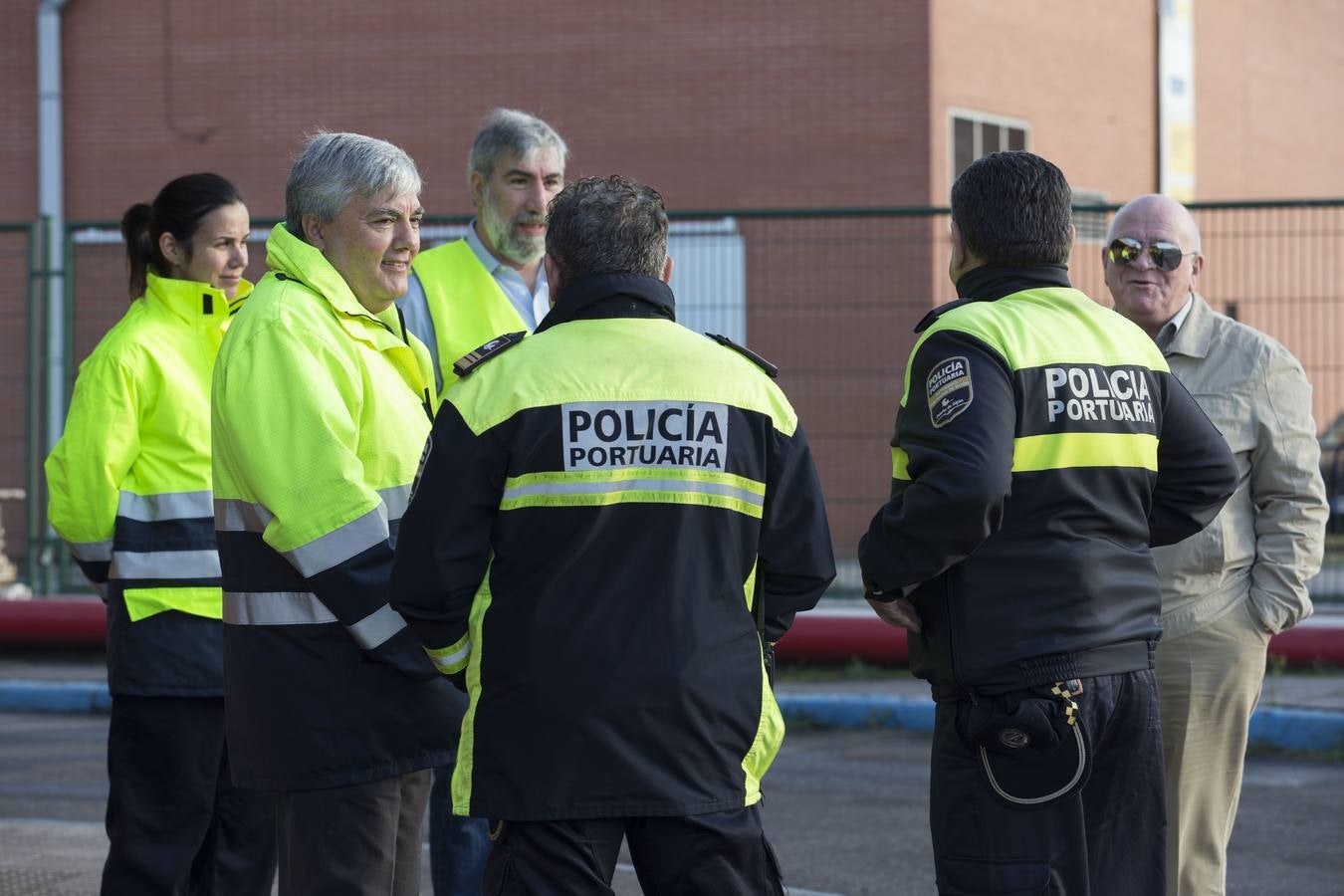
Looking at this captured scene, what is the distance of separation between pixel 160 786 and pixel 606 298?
206 centimetres

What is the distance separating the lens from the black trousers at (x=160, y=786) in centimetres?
440

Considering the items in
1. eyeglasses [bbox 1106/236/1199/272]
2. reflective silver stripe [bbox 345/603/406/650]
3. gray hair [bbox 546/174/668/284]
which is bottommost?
reflective silver stripe [bbox 345/603/406/650]

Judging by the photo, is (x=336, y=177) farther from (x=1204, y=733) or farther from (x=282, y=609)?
(x=1204, y=733)

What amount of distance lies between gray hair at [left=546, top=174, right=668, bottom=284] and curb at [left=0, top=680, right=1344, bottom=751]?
18.9 feet

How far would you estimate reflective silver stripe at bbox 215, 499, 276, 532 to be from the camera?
136 inches

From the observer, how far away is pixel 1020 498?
134 inches

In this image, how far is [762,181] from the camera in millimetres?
17656

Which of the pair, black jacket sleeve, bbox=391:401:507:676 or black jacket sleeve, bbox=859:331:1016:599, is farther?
black jacket sleeve, bbox=859:331:1016:599

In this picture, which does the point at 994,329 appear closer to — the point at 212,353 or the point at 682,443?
the point at 682,443

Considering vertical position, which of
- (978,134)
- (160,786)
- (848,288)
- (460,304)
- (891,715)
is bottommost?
(891,715)

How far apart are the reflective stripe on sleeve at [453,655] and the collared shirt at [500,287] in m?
1.46

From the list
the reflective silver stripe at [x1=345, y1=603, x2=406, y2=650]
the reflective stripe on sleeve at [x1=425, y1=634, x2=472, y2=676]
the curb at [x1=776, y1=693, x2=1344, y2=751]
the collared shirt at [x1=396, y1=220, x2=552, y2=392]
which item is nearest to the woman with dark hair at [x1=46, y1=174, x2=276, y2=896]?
the collared shirt at [x1=396, y1=220, x2=552, y2=392]

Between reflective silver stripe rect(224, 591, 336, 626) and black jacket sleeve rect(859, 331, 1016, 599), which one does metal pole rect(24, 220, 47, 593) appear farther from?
black jacket sleeve rect(859, 331, 1016, 599)

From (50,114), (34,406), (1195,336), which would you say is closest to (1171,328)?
(1195,336)
